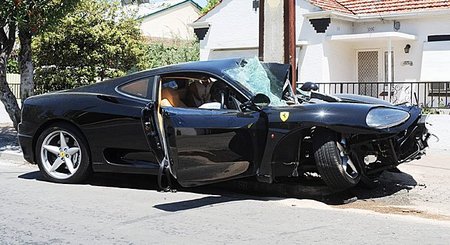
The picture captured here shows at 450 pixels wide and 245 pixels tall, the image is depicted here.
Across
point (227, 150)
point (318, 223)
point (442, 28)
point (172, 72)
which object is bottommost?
point (318, 223)

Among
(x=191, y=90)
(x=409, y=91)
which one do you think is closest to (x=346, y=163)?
(x=191, y=90)

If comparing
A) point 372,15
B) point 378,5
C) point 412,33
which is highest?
point 378,5

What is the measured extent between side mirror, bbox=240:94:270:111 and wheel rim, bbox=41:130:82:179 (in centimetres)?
246

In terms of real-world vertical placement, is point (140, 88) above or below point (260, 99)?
above

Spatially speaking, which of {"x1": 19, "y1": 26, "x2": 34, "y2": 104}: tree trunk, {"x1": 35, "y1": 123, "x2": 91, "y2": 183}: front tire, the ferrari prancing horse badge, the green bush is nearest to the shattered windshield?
the ferrari prancing horse badge

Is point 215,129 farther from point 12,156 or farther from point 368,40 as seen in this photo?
point 368,40

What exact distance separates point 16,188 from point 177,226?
2.98m

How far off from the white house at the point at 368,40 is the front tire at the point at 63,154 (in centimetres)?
924

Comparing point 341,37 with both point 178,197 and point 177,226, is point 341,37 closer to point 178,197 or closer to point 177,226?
point 178,197

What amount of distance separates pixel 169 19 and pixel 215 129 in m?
26.4

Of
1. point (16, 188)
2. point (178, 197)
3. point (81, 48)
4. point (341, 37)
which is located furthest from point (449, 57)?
point (16, 188)

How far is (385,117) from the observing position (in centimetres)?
680

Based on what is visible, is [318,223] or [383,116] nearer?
[318,223]

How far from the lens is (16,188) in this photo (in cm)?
823
